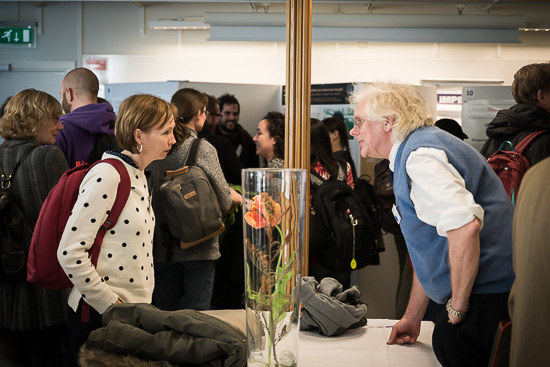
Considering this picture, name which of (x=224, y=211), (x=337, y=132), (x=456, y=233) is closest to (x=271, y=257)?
(x=456, y=233)

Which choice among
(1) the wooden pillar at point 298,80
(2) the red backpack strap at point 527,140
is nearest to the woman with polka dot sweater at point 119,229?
(1) the wooden pillar at point 298,80

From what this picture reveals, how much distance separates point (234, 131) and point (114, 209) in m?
3.34

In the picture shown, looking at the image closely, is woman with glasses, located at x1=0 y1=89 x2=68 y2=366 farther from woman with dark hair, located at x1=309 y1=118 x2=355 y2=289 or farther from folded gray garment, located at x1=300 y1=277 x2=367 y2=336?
woman with dark hair, located at x1=309 y1=118 x2=355 y2=289

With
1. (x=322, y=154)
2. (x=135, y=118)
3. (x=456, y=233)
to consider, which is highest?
(x=135, y=118)

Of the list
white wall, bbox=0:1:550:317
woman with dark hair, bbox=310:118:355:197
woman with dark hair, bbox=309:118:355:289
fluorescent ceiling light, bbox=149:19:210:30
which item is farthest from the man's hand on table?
fluorescent ceiling light, bbox=149:19:210:30

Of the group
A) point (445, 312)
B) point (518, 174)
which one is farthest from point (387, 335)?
point (518, 174)

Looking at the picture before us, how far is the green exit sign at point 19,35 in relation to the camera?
781cm

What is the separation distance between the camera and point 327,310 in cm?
193

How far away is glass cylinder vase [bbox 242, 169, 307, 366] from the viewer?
4.66 feet

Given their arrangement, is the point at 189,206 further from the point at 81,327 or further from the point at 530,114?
the point at 530,114

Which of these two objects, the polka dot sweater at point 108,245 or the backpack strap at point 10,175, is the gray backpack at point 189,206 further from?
the polka dot sweater at point 108,245

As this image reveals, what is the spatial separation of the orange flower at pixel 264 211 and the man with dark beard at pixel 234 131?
3.69 metres

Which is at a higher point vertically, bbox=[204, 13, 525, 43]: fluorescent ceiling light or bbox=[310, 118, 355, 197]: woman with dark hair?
bbox=[204, 13, 525, 43]: fluorescent ceiling light

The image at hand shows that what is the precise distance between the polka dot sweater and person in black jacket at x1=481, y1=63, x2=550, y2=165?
152 cm
